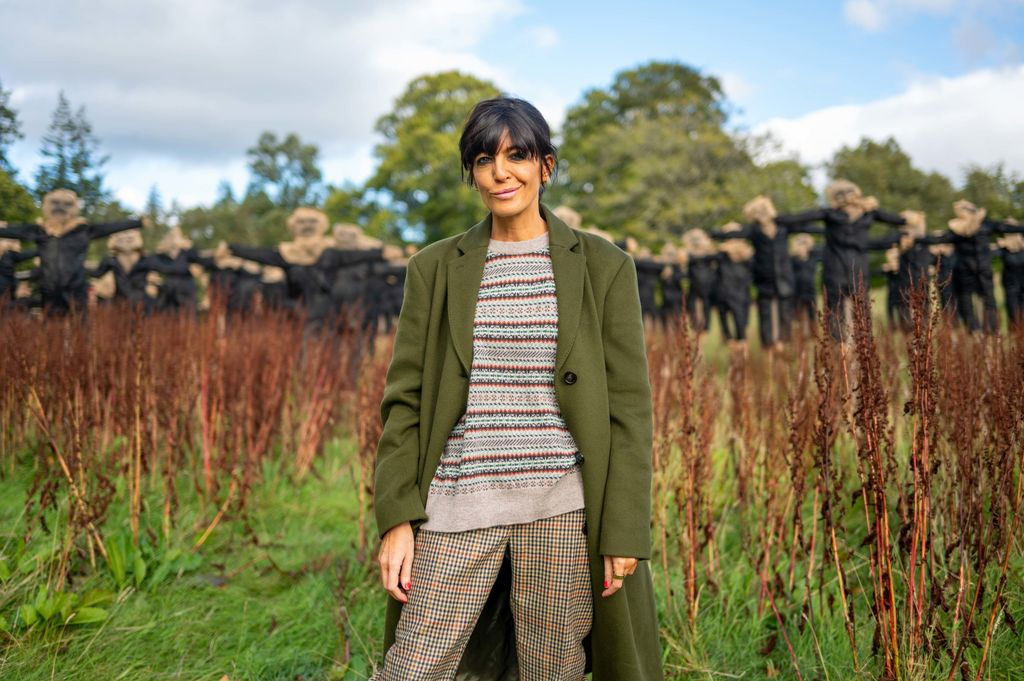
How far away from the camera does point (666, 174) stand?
981 inches

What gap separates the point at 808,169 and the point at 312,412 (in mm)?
26653

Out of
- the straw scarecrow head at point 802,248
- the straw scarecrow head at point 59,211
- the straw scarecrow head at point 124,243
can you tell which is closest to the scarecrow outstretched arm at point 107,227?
the straw scarecrow head at point 59,211

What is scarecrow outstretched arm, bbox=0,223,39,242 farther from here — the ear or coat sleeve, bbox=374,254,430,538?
the ear

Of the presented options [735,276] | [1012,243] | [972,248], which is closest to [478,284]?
[735,276]

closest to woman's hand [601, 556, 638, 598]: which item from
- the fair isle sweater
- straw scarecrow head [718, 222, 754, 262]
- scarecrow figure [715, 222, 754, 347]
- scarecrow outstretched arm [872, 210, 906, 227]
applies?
the fair isle sweater

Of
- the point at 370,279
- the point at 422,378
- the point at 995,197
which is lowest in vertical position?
the point at 422,378

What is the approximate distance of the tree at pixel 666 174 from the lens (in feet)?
81.3

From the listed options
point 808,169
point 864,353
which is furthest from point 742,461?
point 808,169

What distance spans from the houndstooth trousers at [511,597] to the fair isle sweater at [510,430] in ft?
0.14

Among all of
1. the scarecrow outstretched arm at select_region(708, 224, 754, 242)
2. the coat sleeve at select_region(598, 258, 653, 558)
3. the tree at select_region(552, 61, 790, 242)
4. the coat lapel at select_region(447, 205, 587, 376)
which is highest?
the tree at select_region(552, 61, 790, 242)

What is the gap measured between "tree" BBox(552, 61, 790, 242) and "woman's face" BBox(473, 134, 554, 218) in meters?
21.8

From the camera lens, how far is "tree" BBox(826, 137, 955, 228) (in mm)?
28625

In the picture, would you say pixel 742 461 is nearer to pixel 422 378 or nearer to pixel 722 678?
pixel 722 678

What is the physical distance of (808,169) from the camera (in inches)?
1093
